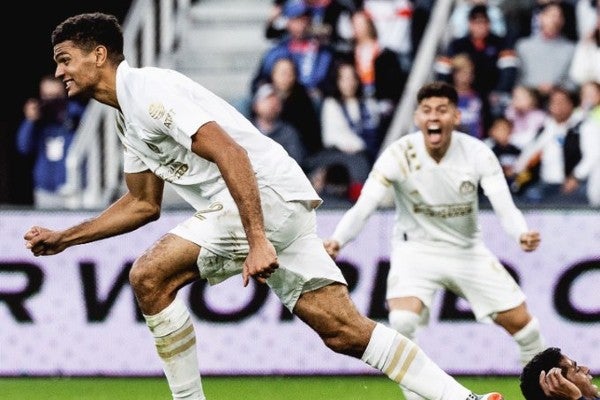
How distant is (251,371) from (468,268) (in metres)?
2.38

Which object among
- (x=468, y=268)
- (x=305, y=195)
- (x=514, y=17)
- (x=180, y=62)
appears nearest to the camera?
(x=305, y=195)

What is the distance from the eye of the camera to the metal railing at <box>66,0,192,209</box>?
13508mm

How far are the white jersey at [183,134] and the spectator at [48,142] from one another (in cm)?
667

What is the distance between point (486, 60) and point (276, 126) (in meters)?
1.97

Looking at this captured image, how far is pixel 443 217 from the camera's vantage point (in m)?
8.95

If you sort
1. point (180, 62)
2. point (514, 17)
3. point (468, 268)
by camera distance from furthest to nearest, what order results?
1. point (180, 62)
2. point (514, 17)
3. point (468, 268)

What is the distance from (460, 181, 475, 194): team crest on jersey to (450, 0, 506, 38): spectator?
15.8 feet

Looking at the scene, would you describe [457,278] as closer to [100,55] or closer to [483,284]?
[483,284]

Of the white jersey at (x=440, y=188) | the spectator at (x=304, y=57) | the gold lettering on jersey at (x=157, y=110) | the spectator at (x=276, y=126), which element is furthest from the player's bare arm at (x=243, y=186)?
the spectator at (x=304, y=57)

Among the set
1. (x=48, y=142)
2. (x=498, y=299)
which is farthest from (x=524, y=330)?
(x=48, y=142)

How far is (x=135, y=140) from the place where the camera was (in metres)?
6.82

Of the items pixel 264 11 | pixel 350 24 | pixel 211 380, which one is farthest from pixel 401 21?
pixel 211 380

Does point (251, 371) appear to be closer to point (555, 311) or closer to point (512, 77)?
point (555, 311)

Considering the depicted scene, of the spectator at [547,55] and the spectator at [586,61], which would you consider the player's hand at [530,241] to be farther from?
the spectator at [586,61]
